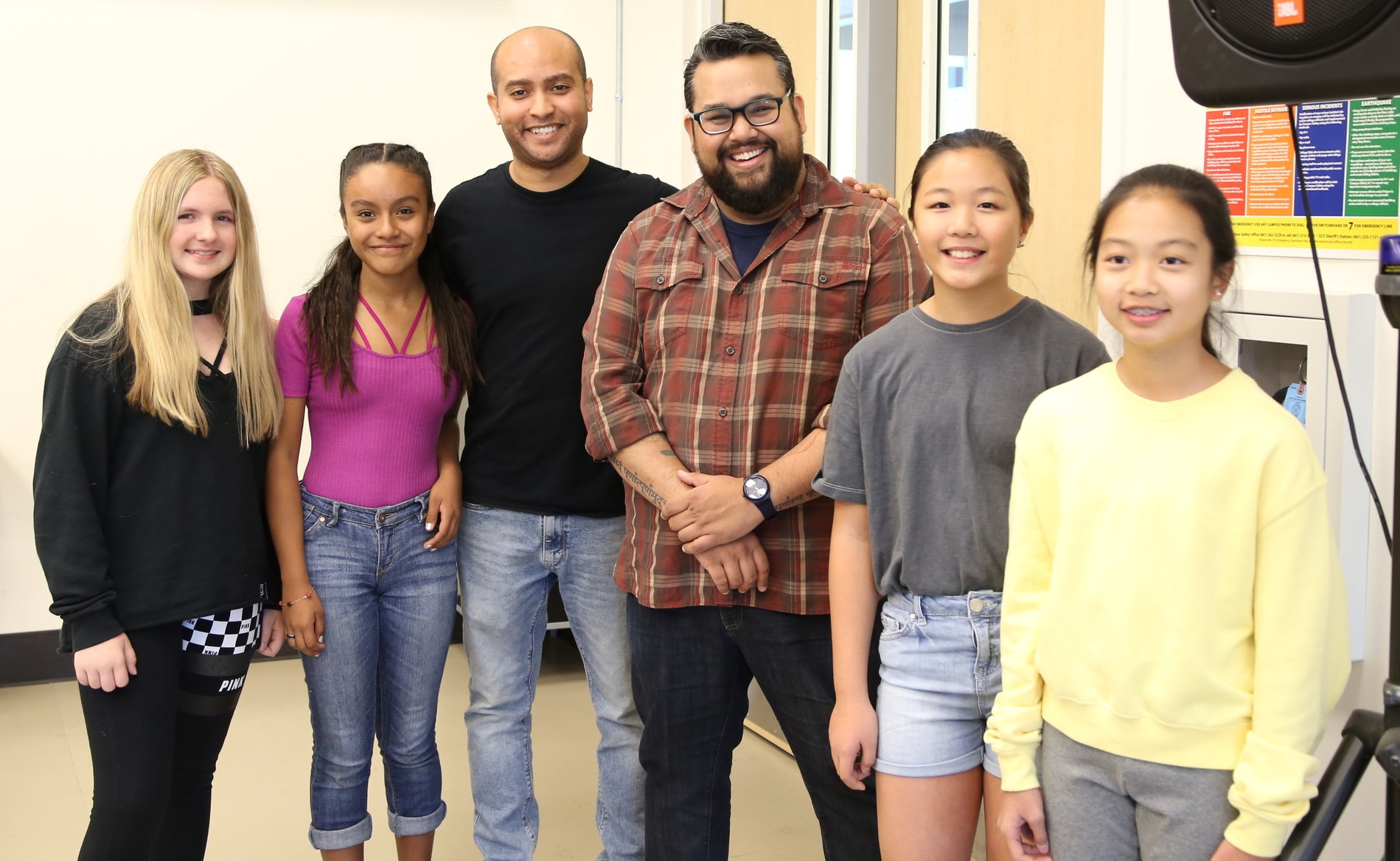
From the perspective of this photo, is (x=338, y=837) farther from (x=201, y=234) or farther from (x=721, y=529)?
(x=201, y=234)

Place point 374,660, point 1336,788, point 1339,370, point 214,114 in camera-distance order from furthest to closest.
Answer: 1. point 214,114
2. point 374,660
3. point 1339,370
4. point 1336,788

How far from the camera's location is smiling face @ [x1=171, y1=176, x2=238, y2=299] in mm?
1901

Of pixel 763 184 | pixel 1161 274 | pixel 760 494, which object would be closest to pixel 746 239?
pixel 763 184

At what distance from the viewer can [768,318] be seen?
181cm

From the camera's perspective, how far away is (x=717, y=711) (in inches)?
74.2

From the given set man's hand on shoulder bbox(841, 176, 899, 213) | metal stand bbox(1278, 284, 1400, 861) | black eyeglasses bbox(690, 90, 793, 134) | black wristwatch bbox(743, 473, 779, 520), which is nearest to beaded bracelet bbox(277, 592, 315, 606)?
black wristwatch bbox(743, 473, 779, 520)

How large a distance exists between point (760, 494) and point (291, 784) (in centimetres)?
191

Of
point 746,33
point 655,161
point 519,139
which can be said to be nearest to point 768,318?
point 746,33

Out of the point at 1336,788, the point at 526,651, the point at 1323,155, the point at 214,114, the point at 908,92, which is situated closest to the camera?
the point at 1336,788

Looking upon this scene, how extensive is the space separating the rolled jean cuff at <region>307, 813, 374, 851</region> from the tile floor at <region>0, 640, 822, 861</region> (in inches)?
21.5

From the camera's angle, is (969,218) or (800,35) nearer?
Answer: (969,218)

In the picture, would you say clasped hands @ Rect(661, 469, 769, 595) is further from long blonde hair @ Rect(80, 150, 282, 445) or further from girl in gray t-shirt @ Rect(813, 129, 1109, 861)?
long blonde hair @ Rect(80, 150, 282, 445)

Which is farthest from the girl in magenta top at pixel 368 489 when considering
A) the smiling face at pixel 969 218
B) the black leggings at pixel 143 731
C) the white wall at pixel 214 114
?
Answer: the white wall at pixel 214 114

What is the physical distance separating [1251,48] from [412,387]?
4.64 ft
